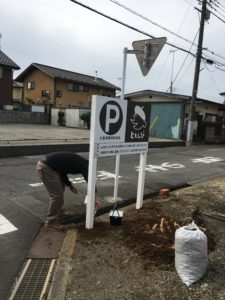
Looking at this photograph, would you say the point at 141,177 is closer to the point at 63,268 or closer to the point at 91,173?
the point at 91,173

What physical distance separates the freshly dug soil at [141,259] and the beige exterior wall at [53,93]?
2753cm

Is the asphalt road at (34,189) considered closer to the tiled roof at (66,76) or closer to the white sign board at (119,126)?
the white sign board at (119,126)

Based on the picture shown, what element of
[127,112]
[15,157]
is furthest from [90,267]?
[15,157]

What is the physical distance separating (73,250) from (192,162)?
28.9 feet

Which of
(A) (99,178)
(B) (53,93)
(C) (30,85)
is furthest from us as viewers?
(C) (30,85)

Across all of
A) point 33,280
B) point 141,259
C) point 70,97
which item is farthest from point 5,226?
point 70,97

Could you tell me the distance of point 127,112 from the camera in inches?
186

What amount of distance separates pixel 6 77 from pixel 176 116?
16.3m

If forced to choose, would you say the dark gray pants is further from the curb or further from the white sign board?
the white sign board

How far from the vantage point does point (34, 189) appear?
6.45m

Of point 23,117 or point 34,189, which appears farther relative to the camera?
point 23,117

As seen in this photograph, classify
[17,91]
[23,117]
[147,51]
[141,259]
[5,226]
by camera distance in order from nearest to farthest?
[141,259] < [5,226] < [147,51] < [23,117] < [17,91]

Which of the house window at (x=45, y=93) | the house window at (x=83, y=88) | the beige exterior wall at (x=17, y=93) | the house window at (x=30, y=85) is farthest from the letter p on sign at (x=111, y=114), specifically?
the beige exterior wall at (x=17, y=93)

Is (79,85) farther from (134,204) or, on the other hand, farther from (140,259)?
(140,259)
